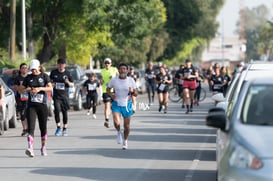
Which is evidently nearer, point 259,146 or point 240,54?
point 259,146

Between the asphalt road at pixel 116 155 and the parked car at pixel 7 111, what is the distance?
29 centimetres

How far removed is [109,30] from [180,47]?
3177 centimetres

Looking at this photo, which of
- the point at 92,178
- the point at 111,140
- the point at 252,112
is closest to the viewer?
the point at 252,112

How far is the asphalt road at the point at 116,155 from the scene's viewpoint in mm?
13609

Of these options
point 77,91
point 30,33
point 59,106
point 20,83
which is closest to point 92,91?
point 77,91

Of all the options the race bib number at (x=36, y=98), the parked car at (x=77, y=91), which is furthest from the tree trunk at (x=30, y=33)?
the race bib number at (x=36, y=98)

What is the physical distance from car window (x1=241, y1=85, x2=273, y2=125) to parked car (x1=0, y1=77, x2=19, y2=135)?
40.3ft

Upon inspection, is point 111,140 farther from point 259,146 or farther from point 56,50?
point 56,50

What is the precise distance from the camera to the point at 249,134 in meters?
8.75

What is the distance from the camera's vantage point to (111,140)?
64.9 feet

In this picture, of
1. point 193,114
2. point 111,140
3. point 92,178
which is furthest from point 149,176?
point 193,114

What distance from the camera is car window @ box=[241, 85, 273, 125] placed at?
9.33m

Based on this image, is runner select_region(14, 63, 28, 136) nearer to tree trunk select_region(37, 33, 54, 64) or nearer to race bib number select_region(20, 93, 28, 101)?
race bib number select_region(20, 93, 28, 101)

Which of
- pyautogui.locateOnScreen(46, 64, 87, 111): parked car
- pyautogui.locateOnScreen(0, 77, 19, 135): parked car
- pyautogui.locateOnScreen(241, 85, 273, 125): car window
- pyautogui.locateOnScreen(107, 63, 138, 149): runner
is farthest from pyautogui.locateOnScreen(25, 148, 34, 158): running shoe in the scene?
pyautogui.locateOnScreen(46, 64, 87, 111): parked car
